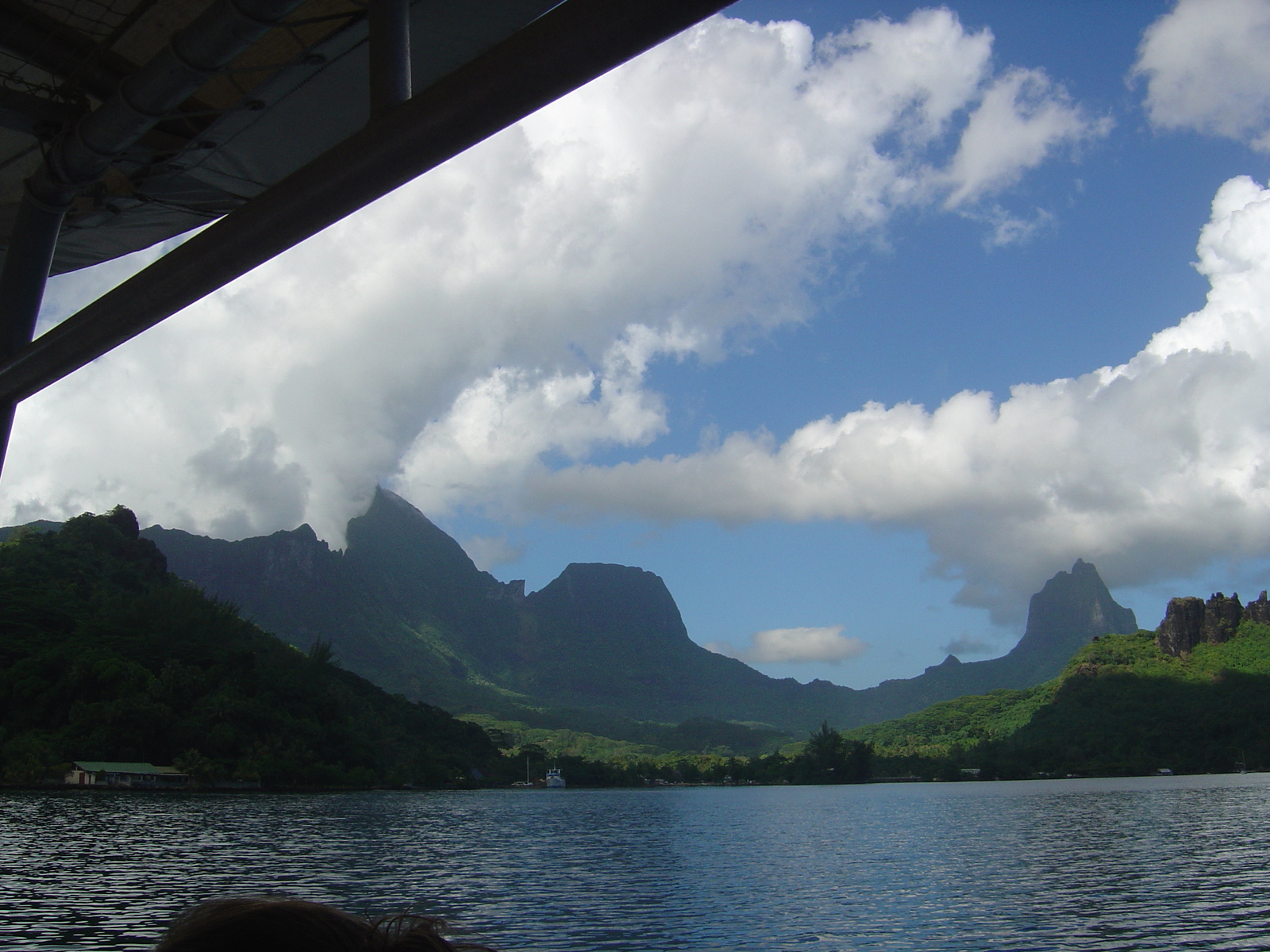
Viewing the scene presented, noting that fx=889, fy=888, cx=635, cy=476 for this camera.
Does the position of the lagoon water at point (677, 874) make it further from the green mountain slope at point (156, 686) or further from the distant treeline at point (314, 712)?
the distant treeline at point (314, 712)

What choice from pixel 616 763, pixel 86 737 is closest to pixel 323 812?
pixel 86 737

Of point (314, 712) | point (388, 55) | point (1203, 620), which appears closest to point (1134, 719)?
point (1203, 620)

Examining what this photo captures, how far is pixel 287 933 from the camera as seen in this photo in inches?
37.6

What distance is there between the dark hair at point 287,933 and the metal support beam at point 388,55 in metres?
1.98

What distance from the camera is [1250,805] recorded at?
69.4 meters

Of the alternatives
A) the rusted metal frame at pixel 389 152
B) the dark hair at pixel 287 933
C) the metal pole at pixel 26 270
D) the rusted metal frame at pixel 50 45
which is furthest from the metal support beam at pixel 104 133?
the dark hair at pixel 287 933

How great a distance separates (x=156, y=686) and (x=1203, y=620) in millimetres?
187367

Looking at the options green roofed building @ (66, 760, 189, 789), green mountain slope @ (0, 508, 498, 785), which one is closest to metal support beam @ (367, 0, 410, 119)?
green mountain slope @ (0, 508, 498, 785)

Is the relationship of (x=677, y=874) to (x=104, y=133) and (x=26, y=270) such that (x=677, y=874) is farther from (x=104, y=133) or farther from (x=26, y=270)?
(x=104, y=133)

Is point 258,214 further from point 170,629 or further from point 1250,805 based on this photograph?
point 170,629

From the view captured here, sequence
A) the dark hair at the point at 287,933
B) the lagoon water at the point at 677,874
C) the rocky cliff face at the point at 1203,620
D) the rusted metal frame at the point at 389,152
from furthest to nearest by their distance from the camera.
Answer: the rocky cliff face at the point at 1203,620, the lagoon water at the point at 677,874, the rusted metal frame at the point at 389,152, the dark hair at the point at 287,933

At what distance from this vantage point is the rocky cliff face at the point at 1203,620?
177000 mm

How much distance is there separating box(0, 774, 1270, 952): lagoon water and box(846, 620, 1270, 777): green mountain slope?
8109 cm

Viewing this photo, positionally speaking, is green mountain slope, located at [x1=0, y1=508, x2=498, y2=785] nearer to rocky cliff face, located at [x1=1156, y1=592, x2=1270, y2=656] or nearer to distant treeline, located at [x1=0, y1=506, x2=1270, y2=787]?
distant treeline, located at [x1=0, y1=506, x2=1270, y2=787]
